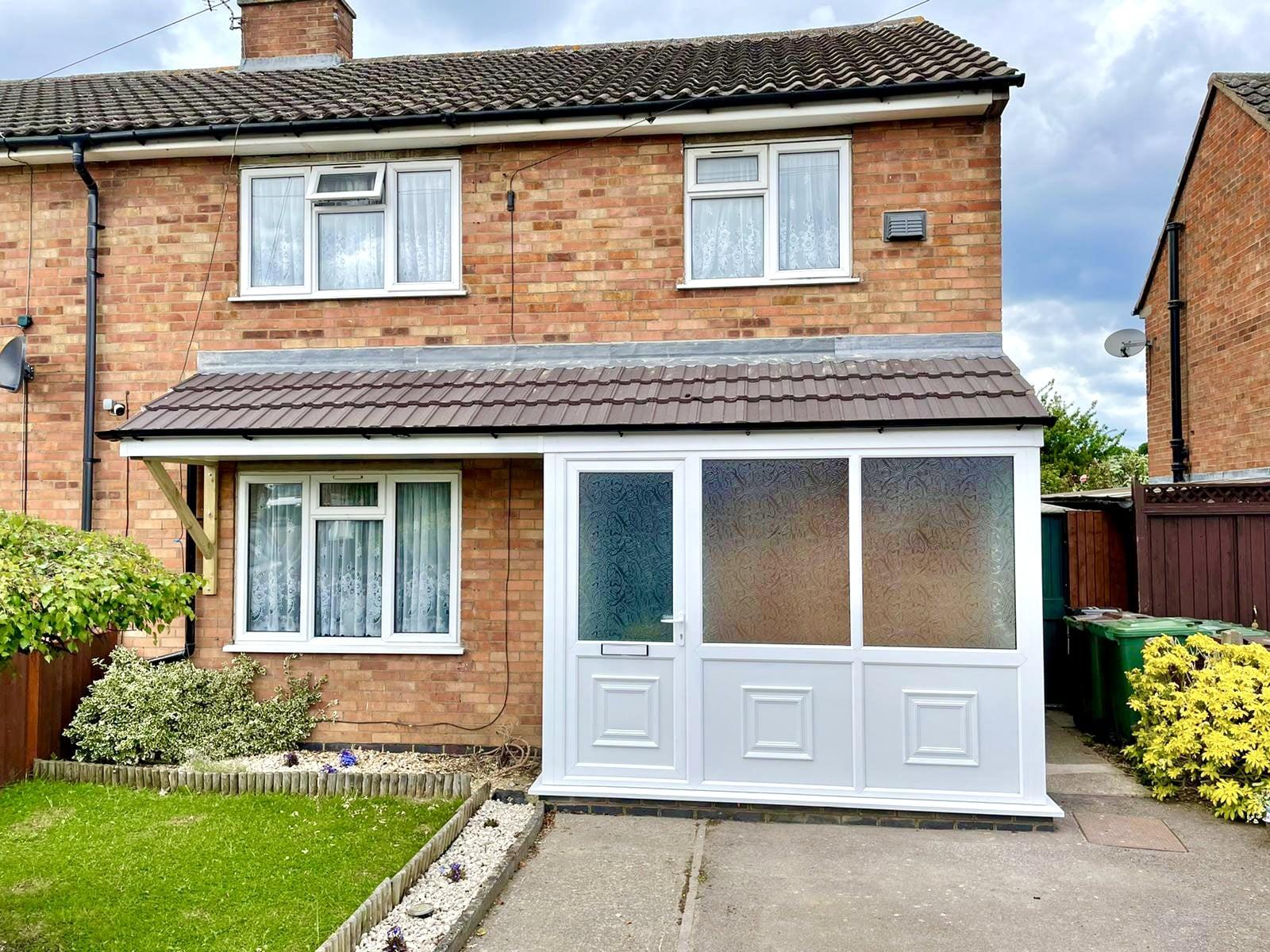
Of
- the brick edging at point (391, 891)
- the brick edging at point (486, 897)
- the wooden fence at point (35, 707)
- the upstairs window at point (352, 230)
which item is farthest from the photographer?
the upstairs window at point (352, 230)

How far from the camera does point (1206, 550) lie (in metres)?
7.76

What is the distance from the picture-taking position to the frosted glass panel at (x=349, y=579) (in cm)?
725

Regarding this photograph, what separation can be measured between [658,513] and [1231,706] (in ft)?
13.1

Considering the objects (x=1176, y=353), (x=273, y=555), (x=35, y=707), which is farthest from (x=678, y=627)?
(x=1176, y=353)

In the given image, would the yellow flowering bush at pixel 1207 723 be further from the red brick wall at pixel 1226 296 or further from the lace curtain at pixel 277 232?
the lace curtain at pixel 277 232

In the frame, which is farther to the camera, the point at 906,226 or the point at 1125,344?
the point at 1125,344

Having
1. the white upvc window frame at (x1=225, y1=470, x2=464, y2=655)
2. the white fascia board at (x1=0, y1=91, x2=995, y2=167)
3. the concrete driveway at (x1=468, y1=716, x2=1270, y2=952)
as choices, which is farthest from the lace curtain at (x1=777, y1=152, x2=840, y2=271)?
the concrete driveway at (x1=468, y1=716, x2=1270, y2=952)

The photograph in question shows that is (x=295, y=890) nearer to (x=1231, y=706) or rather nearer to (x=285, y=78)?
(x=1231, y=706)

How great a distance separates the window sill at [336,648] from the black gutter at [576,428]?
6.32ft

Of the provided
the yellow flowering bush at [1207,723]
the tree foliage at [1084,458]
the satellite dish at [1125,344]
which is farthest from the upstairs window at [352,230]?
the tree foliage at [1084,458]

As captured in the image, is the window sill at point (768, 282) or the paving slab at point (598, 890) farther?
the window sill at point (768, 282)

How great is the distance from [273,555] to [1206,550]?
326 inches

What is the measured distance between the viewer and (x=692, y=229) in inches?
285

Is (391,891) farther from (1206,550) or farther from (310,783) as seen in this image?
(1206,550)
